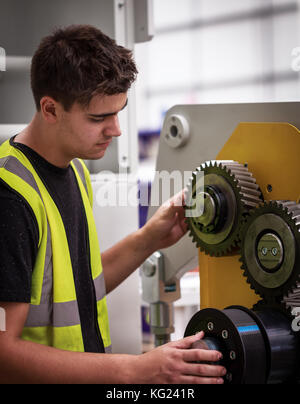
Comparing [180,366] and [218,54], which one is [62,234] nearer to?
[180,366]

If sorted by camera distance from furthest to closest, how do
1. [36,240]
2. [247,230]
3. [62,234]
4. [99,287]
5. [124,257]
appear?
[124,257] → [99,287] → [62,234] → [36,240] → [247,230]

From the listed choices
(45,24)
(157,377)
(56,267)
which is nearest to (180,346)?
(157,377)

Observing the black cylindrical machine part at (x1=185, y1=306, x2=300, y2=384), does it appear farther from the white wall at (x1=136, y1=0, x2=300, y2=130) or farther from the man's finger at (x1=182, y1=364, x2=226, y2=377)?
the white wall at (x1=136, y1=0, x2=300, y2=130)

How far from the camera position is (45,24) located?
1.64 meters

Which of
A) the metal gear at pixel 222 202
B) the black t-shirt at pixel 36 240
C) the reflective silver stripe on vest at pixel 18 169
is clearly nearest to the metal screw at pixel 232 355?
the metal gear at pixel 222 202

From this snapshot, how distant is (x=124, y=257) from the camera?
1425 mm

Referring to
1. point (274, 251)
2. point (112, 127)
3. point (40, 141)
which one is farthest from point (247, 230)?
point (40, 141)

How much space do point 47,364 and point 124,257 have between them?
512 millimetres

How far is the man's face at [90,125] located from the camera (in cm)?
107

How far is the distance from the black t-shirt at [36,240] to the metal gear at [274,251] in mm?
394

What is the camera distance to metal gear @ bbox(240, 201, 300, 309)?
81 centimetres

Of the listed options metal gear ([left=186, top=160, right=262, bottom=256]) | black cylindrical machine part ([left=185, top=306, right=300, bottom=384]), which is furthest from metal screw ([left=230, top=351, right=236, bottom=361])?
metal gear ([left=186, top=160, right=262, bottom=256])

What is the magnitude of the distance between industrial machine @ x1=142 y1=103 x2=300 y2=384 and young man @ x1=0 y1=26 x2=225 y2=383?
0.07m

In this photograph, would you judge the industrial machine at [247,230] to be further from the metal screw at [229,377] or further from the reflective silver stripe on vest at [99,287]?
the reflective silver stripe on vest at [99,287]
